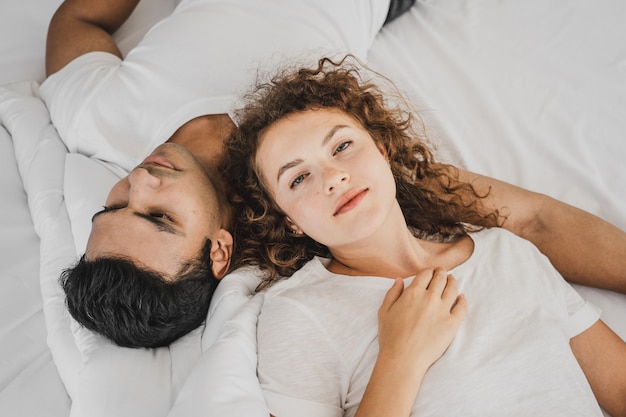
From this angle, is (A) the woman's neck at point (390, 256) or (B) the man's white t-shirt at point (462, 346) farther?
(A) the woman's neck at point (390, 256)

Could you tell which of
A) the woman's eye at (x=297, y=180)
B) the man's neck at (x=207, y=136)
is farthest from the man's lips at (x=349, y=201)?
the man's neck at (x=207, y=136)

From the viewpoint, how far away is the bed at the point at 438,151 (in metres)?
1.24

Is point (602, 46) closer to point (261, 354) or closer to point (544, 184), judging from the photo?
point (544, 184)

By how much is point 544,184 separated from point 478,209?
251 mm

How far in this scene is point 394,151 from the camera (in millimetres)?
1414

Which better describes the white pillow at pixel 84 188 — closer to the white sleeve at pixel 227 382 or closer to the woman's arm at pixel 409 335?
the white sleeve at pixel 227 382

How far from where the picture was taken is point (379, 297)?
121cm

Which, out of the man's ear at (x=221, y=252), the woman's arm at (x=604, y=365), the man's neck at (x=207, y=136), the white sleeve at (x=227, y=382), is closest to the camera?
the white sleeve at (x=227, y=382)

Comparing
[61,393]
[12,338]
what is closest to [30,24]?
[12,338]

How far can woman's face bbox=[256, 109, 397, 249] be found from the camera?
1.14m

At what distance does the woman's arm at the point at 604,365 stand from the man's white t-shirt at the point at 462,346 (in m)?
0.03

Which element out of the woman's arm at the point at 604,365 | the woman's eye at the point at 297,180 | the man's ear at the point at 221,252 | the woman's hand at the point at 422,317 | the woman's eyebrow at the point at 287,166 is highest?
the woman's eyebrow at the point at 287,166

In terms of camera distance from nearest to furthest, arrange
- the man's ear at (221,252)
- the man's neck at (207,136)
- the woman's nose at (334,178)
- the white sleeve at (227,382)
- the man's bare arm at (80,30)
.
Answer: the white sleeve at (227,382)
the woman's nose at (334,178)
the man's ear at (221,252)
the man's neck at (207,136)
the man's bare arm at (80,30)

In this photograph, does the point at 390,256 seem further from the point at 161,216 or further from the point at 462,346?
the point at 161,216
